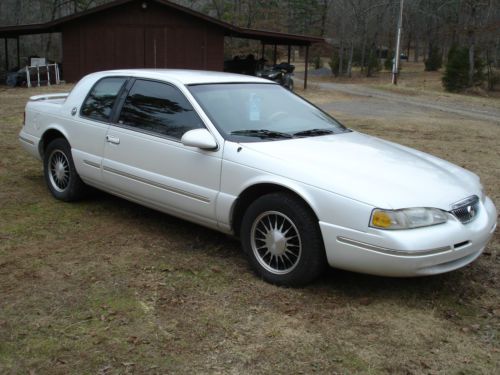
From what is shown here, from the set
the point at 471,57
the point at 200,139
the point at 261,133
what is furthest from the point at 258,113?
the point at 471,57

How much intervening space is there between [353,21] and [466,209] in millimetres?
42297

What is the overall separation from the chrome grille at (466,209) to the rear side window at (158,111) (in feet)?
6.67

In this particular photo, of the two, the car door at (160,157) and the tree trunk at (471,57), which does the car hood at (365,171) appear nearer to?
the car door at (160,157)

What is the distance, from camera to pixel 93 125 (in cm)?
552

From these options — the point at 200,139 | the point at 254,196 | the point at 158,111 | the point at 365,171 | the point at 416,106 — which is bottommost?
the point at 416,106

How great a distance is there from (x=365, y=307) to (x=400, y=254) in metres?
0.49

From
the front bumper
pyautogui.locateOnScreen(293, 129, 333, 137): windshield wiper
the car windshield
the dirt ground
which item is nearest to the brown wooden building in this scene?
the car windshield

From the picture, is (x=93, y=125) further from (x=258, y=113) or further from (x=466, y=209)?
(x=466, y=209)

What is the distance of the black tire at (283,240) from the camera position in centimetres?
384

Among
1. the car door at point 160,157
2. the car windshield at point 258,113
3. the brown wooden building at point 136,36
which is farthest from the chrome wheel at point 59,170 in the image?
the brown wooden building at point 136,36

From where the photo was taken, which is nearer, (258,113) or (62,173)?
(258,113)

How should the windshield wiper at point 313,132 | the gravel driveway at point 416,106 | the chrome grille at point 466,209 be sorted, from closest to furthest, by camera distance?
1. the chrome grille at point 466,209
2. the windshield wiper at point 313,132
3. the gravel driveway at point 416,106

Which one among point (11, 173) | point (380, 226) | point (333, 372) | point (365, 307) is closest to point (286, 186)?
point (380, 226)

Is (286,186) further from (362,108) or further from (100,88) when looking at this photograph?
(362,108)
